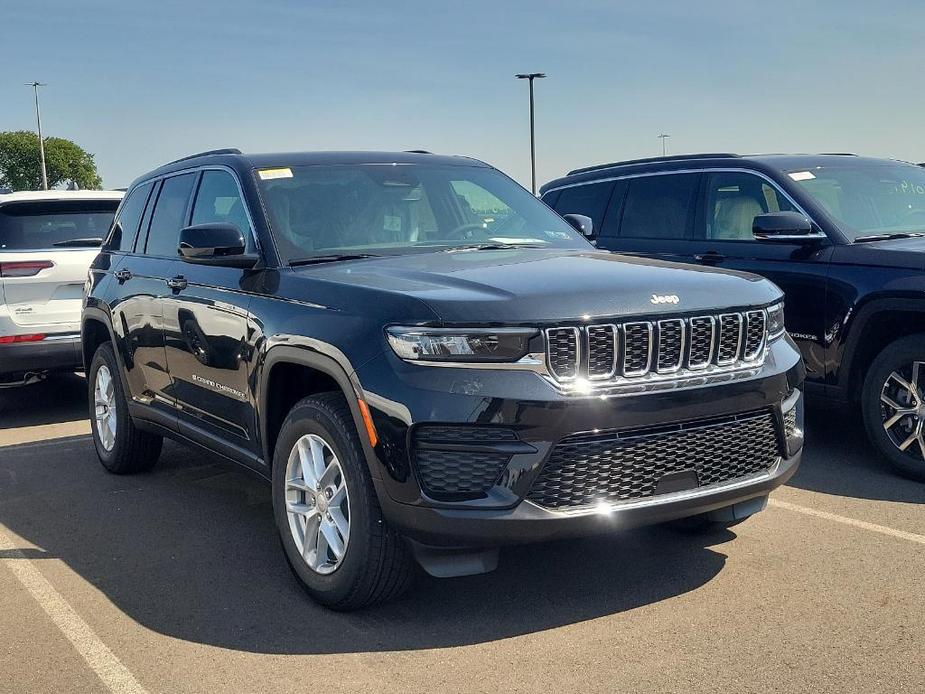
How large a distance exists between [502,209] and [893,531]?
2.44 metres

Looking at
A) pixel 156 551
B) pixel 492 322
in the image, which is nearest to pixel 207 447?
pixel 156 551

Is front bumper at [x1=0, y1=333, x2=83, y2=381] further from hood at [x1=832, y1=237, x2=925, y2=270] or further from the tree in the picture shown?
the tree

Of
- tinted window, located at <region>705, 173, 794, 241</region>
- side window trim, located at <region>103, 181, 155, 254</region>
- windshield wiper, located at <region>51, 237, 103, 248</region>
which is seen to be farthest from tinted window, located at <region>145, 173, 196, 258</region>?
tinted window, located at <region>705, 173, 794, 241</region>

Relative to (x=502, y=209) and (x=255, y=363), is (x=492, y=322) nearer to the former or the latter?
(x=255, y=363)

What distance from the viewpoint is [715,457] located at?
3971mm

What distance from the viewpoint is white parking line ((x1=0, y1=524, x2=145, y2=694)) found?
367 centimetres

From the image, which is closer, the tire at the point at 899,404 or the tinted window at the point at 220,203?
the tinted window at the point at 220,203

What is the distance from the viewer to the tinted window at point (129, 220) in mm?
6590

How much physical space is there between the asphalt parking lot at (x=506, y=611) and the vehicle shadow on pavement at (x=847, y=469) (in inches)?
1.1

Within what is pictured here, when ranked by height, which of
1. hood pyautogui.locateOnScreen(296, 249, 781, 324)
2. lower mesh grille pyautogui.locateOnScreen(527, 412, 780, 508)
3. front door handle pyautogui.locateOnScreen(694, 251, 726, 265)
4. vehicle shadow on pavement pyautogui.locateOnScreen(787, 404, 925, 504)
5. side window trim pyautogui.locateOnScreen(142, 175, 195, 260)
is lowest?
vehicle shadow on pavement pyautogui.locateOnScreen(787, 404, 925, 504)

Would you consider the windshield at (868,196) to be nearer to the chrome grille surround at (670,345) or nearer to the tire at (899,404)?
the tire at (899,404)

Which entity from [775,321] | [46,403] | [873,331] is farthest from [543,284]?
[46,403]

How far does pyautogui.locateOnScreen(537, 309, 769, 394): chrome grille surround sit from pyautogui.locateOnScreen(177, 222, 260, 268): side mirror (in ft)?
5.49

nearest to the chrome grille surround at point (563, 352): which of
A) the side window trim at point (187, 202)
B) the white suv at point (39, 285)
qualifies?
the side window trim at point (187, 202)
